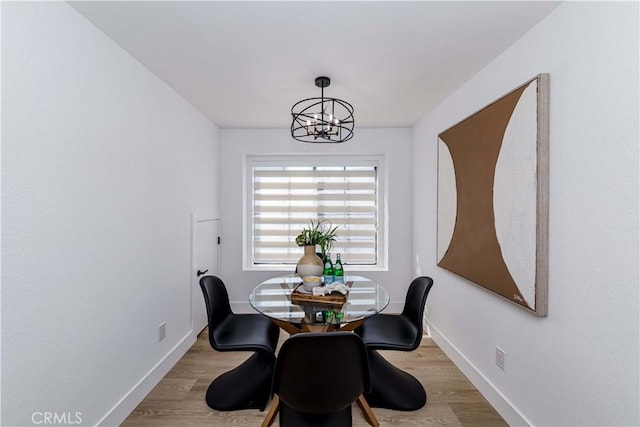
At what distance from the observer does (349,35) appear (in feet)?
5.53

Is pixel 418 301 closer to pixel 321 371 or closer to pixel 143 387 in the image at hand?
pixel 321 371

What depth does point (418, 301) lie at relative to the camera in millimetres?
2256


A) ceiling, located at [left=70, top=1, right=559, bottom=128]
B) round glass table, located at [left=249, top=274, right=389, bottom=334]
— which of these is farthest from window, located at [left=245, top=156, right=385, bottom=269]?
round glass table, located at [left=249, top=274, right=389, bottom=334]

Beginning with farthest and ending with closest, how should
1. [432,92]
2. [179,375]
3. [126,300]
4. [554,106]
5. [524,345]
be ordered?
[432,92] < [179,375] < [126,300] < [524,345] < [554,106]

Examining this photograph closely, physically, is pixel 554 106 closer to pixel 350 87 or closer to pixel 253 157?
pixel 350 87

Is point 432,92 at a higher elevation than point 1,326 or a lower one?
higher

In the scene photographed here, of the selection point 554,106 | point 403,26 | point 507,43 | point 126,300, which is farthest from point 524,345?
point 126,300

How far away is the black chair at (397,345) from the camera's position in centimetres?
200

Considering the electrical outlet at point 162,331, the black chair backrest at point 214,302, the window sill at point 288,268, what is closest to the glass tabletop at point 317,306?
the black chair backrest at point 214,302

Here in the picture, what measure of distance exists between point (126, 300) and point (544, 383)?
255 cm

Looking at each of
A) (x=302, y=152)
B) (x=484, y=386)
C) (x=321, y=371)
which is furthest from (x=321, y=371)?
(x=302, y=152)

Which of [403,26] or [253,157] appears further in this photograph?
[253,157]

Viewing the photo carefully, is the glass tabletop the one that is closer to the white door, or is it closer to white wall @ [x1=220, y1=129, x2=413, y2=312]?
the white door

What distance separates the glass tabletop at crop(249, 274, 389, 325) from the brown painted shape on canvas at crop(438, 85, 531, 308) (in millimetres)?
719
